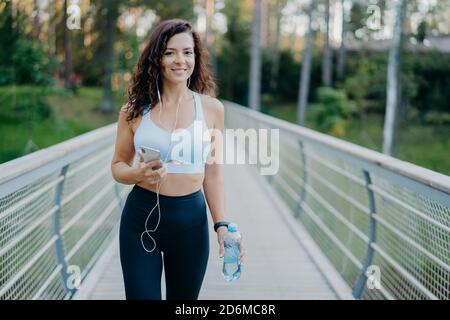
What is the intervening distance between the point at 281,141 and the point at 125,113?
6.35m

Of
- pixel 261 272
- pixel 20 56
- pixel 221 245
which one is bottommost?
pixel 261 272

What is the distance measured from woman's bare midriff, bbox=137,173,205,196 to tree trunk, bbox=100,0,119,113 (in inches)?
902

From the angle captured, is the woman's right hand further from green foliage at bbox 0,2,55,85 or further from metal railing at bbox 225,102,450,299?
green foliage at bbox 0,2,55,85

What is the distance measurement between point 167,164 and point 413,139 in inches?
870

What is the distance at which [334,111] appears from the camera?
25562 millimetres

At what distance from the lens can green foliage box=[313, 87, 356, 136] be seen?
986 inches

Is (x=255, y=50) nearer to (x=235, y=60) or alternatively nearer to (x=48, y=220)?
(x=235, y=60)

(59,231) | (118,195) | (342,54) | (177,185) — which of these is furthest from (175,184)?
(342,54)

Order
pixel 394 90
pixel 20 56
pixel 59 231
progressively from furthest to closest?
pixel 394 90 → pixel 20 56 → pixel 59 231

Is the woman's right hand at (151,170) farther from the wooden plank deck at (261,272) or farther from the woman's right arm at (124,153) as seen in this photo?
the wooden plank deck at (261,272)

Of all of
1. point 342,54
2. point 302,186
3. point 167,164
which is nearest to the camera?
point 167,164

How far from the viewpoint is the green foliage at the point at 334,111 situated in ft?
82.2

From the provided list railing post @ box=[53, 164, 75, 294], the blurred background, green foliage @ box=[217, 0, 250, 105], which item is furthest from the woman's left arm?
green foliage @ box=[217, 0, 250, 105]

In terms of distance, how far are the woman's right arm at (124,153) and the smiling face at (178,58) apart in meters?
0.23
